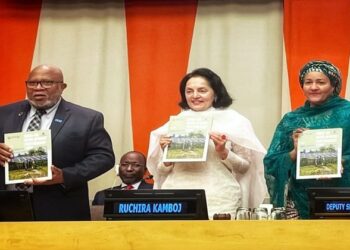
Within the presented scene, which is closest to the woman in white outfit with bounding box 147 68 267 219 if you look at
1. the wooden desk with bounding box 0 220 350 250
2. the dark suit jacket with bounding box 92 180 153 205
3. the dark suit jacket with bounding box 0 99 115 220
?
the dark suit jacket with bounding box 0 99 115 220

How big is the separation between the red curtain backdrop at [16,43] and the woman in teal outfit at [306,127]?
9.46 feet

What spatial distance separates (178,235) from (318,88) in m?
1.23

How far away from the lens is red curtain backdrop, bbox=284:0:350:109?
17.7 feet

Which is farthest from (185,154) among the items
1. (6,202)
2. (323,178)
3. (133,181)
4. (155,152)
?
(133,181)

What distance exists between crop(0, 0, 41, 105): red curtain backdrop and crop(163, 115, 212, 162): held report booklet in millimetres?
2686

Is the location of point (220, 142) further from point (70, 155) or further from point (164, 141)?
point (70, 155)

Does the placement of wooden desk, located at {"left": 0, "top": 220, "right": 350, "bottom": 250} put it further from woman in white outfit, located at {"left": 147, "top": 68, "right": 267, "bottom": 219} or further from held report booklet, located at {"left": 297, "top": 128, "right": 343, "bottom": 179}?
woman in white outfit, located at {"left": 147, "top": 68, "right": 267, "bottom": 219}

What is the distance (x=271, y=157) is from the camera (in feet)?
11.4

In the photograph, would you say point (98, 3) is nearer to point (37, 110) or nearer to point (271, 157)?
point (37, 110)


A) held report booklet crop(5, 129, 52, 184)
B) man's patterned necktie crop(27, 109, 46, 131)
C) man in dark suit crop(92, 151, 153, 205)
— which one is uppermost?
man's patterned necktie crop(27, 109, 46, 131)

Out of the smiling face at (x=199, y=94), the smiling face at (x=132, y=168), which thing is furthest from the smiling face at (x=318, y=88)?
the smiling face at (x=132, y=168)

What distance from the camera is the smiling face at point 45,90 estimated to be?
3738mm

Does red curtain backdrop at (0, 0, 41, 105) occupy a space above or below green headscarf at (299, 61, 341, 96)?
above

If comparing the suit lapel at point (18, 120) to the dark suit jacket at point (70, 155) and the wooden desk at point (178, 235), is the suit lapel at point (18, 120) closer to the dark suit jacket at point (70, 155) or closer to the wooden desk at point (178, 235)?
the dark suit jacket at point (70, 155)
